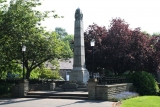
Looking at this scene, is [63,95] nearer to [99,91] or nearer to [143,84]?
[99,91]

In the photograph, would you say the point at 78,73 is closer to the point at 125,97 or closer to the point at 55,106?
the point at 125,97

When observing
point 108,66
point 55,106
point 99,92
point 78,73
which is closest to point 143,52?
point 108,66

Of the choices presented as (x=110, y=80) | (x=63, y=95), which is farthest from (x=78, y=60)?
(x=63, y=95)

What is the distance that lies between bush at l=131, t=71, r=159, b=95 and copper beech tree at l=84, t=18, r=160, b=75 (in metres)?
2.53

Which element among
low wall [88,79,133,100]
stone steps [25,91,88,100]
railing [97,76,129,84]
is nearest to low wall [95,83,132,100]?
low wall [88,79,133,100]

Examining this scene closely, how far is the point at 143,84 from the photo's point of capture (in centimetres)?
2283

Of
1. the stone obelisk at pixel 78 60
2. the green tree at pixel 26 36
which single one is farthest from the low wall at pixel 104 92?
the green tree at pixel 26 36

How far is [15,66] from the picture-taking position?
86.7 ft

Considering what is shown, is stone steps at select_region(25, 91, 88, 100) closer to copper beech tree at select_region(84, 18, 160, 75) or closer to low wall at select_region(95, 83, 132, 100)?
low wall at select_region(95, 83, 132, 100)

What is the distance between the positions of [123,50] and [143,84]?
15.5 ft

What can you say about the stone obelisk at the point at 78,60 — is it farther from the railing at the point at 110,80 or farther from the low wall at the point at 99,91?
the low wall at the point at 99,91

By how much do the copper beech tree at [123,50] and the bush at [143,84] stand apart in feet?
8.31

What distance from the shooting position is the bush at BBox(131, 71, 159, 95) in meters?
22.8

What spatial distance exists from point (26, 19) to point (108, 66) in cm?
1186
